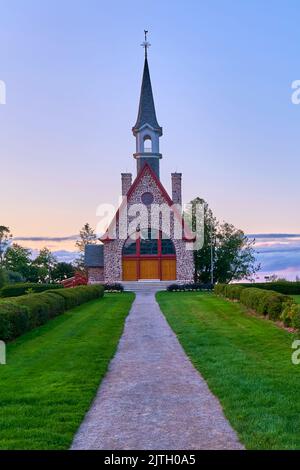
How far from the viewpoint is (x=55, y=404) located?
313 inches

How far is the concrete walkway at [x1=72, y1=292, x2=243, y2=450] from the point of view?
6.29 meters

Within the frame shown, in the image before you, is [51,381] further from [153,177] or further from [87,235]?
[87,235]

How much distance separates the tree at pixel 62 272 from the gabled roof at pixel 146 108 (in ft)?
53.9

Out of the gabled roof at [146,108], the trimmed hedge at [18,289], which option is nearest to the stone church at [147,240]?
the gabled roof at [146,108]

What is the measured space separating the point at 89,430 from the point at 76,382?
2651mm

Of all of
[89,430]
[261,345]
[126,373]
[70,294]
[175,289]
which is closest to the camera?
[89,430]

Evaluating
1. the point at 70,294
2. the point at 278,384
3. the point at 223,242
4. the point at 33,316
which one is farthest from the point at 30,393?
the point at 223,242

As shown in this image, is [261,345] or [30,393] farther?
[261,345]

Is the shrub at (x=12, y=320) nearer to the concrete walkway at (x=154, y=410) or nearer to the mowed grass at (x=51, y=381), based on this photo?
the mowed grass at (x=51, y=381)

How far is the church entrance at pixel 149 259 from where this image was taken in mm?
44781

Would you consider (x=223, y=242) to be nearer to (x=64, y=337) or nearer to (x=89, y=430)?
(x=64, y=337)

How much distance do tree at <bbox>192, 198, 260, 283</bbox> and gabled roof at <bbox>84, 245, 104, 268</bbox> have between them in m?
8.55

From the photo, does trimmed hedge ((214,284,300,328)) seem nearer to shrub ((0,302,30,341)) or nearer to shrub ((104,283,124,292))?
shrub ((0,302,30,341))
